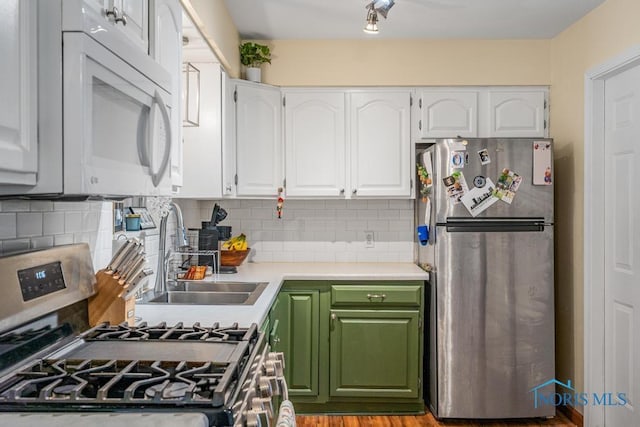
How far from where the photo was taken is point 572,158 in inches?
120

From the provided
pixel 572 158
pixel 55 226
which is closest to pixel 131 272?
pixel 55 226

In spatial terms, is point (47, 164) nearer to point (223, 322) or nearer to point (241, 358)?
point (241, 358)

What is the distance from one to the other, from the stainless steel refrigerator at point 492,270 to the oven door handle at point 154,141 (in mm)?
1880

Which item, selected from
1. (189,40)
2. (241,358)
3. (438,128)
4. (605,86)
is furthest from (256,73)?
(241,358)

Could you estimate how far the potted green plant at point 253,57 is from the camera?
10.7 feet

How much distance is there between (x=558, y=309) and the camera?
3.23 m

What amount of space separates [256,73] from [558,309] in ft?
8.37

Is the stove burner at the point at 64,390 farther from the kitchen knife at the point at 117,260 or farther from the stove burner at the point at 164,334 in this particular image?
the kitchen knife at the point at 117,260

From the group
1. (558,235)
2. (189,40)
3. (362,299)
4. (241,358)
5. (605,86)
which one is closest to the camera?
(241,358)

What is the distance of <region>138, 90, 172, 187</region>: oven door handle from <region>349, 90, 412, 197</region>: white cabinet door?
1968 mm

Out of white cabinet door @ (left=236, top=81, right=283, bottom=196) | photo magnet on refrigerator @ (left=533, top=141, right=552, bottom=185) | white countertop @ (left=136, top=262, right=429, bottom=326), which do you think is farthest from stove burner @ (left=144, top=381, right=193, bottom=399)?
photo magnet on refrigerator @ (left=533, top=141, right=552, bottom=185)

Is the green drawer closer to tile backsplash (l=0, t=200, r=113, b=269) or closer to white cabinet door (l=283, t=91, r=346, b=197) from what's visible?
white cabinet door (l=283, t=91, r=346, b=197)

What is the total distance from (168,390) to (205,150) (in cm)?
205

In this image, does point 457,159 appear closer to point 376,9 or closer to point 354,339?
point 376,9
